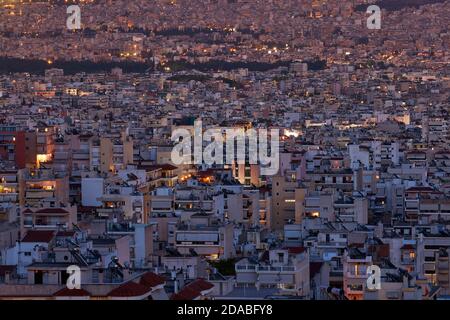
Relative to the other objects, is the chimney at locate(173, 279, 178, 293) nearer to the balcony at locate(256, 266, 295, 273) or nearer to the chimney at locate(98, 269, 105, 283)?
the chimney at locate(98, 269, 105, 283)

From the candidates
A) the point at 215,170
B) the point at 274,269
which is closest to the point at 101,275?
the point at 274,269

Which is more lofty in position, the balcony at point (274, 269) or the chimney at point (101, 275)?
the chimney at point (101, 275)

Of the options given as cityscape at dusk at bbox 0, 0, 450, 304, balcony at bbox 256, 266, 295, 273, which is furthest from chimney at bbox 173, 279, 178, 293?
balcony at bbox 256, 266, 295, 273

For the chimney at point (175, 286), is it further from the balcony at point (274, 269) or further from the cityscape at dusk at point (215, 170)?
the balcony at point (274, 269)

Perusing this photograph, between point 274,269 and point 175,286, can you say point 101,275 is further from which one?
point 274,269

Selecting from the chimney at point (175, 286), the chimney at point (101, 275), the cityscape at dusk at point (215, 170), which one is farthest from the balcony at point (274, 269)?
the chimney at point (101, 275)

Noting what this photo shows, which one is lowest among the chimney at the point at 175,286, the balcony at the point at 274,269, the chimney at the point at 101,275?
the balcony at the point at 274,269

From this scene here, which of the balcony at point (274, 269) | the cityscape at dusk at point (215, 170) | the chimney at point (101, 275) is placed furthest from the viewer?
the balcony at point (274, 269)
